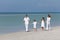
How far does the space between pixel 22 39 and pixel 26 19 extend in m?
5.20

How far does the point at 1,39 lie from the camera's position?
54.7ft

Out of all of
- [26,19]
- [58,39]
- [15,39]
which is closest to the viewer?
[58,39]

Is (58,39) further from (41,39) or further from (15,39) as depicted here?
(15,39)

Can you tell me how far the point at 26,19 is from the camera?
2055cm

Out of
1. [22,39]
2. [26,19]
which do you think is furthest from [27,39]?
[26,19]

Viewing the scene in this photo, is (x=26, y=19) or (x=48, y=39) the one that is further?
(x=26, y=19)

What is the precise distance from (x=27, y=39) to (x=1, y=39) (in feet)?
7.62

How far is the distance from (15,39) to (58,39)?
10.2 feet

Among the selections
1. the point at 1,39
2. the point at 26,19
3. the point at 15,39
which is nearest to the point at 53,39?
the point at 15,39

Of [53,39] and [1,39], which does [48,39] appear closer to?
[53,39]

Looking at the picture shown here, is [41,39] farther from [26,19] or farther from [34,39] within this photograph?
[26,19]

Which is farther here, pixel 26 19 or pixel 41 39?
pixel 26 19

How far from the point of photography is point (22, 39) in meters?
15.5

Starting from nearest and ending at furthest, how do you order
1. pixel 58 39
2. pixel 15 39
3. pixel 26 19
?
pixel 58 39, pixel 15 39, pixel 26 19
